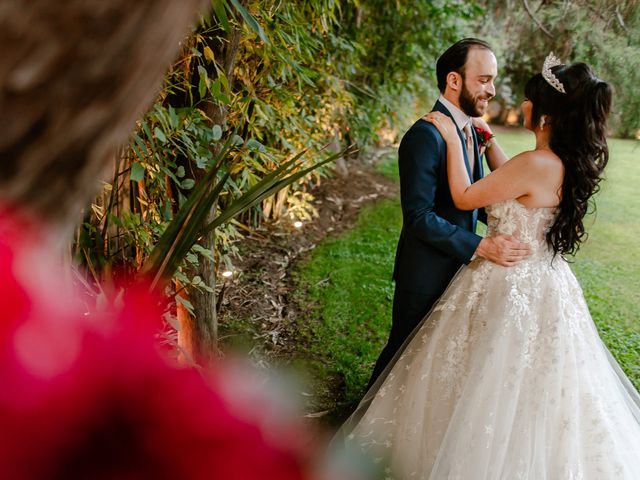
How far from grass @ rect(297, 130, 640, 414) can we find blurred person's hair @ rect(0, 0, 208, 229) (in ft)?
9.41

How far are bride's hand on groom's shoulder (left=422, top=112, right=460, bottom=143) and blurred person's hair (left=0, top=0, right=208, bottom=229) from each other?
2.08 m

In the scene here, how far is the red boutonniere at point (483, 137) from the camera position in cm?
263

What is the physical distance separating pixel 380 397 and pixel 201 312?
0.96 metres

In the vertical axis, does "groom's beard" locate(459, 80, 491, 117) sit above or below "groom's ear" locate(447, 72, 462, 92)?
below

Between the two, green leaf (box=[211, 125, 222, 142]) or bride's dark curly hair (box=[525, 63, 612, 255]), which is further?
green leaf (box=[211, 125, 222, 142])

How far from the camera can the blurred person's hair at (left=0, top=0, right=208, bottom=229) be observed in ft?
0.93

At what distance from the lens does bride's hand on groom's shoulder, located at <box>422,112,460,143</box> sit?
2314mm

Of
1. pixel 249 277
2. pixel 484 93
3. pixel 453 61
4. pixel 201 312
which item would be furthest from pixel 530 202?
pixel 249 277

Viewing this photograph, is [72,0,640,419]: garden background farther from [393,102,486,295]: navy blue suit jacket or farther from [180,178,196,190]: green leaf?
[393,102,486,295]: navy blue suit jacket

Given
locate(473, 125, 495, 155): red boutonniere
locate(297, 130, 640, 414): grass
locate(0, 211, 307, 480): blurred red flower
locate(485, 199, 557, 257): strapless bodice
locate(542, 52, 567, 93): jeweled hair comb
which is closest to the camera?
locate(0, 211, 307, 480): blurred red flower

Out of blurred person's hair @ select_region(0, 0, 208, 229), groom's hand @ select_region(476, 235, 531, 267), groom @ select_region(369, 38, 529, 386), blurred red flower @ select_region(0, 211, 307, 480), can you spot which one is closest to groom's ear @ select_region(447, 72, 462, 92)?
groom @ select_region(369, 38, 529, 386)

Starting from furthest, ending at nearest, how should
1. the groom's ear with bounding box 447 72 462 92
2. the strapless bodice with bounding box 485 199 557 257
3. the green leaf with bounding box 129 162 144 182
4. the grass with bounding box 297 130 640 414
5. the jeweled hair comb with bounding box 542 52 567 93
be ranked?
the grass with bounding box 297 130 640 414
the groom's ear with bounding box 447 72 462 92
the strapless bodice with bounding box 485 199 557 257
the jeweled hair comb with bounding box 542 52 567 93
the green leaf with bounding box 129 162 144 182

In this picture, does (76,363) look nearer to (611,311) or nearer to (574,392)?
(574,392)

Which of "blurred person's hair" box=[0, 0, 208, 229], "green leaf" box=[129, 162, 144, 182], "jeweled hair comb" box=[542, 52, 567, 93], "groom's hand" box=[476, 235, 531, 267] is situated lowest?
"blurred person's hair" box=[0, 0, 208, 229]
